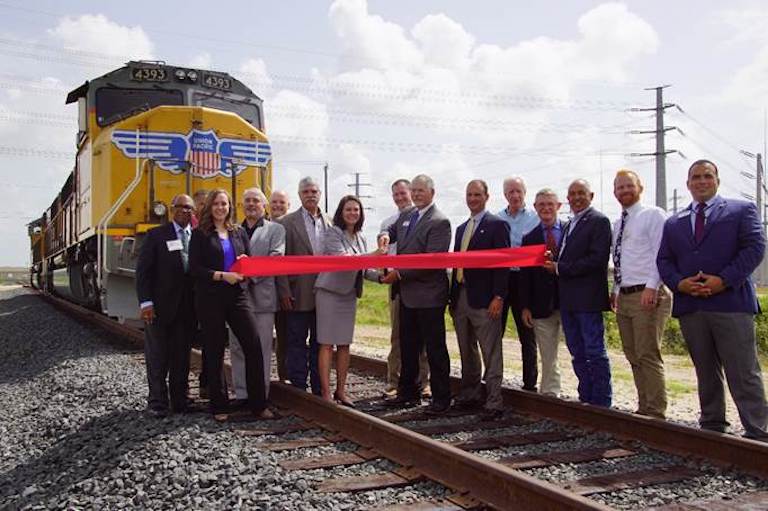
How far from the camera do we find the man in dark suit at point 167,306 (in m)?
5.90

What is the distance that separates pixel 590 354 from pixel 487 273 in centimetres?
105

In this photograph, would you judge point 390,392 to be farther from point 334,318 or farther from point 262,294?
point 262,294

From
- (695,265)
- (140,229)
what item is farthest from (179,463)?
(140,229)

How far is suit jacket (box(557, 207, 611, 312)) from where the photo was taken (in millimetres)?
5828

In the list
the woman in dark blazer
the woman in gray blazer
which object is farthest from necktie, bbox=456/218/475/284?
the woman in dark blazer

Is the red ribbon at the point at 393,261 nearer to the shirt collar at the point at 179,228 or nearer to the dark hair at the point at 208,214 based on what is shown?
the dark hair at the point at 208,214

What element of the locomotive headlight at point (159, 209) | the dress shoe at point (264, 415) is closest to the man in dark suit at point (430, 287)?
the dress shoe at point (264, 415)

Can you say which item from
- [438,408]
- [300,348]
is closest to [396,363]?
[300,348]

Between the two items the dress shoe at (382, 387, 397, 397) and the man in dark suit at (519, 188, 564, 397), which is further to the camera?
the dress shoe at (382, 387, 397, 397)

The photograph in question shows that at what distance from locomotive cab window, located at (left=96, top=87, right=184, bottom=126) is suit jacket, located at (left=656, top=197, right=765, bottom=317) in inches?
343

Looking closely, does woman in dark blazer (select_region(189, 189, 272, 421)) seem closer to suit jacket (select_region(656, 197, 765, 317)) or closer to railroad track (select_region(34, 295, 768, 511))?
railroad track (select_region(34, 295, 768, 511))

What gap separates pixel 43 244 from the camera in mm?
23391

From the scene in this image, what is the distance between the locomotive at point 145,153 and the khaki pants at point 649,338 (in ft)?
22.2

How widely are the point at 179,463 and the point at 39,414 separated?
2764mm
